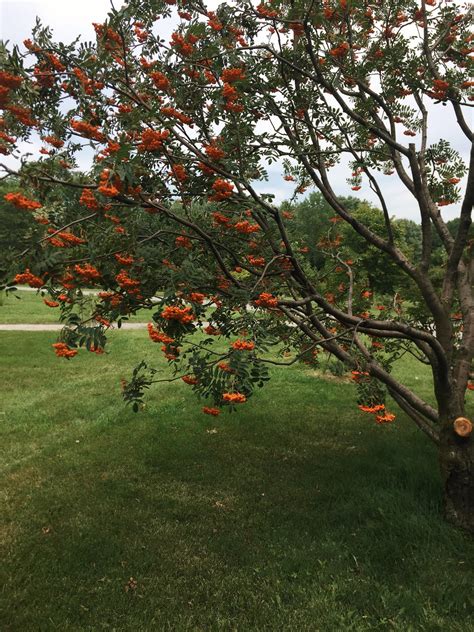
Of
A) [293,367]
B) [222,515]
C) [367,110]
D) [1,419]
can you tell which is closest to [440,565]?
[222,515]

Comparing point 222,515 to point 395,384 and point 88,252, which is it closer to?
point 395,384

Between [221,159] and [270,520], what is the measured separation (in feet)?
11.2

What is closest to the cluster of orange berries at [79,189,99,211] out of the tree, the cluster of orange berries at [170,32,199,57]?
the tree

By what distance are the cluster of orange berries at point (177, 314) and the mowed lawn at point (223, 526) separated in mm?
2126

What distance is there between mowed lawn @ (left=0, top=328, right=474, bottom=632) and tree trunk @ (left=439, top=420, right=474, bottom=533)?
0.20 m

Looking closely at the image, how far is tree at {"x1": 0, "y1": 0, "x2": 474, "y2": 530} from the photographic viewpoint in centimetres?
285

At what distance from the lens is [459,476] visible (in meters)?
3.84

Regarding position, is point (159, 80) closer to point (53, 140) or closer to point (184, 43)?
point (184, 43)

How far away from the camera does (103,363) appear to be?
11148 mm

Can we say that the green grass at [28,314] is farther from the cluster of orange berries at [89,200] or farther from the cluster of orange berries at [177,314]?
the cluster of orange berries at [89,200]

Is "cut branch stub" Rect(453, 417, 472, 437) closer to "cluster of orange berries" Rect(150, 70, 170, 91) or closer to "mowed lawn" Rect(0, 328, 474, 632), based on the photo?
"mowed lawn" Rect(0, 328, 474, 632)

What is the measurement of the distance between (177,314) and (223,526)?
99.1 inches

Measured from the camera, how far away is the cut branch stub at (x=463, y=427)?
12.2ft

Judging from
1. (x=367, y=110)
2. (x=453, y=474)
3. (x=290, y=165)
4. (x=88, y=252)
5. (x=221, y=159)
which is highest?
(x=367, y=110)
